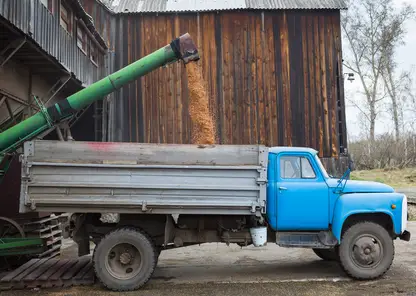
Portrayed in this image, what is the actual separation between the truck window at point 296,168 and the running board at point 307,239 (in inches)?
39.2

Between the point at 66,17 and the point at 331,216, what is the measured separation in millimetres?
11638

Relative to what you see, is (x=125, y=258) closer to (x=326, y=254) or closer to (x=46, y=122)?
(x=46, y=122)

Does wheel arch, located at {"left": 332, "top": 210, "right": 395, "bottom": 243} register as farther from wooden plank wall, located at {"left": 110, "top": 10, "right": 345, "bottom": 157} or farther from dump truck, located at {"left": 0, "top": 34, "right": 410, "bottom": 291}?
wooden plank wall, located at {"left": 110, "top": 10, "right": 345, "bottom": 157}

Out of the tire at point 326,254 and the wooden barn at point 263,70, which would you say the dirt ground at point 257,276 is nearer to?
the tire at point 326,254

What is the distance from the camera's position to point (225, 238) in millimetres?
7027

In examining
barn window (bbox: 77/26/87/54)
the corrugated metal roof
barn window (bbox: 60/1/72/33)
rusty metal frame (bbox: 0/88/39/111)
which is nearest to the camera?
rusty metal frame (bbox: 0/88/39/111)

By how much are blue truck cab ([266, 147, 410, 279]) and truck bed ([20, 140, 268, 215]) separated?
564 mm

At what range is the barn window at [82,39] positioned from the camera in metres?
15.0

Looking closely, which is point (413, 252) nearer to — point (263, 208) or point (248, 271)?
point (248, 271)

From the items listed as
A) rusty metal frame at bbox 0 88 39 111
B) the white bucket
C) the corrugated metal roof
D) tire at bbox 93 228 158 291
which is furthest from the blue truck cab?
the corrugated metal roof

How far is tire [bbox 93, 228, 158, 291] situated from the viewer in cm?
646

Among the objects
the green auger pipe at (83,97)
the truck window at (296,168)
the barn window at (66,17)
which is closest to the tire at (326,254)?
the truck window at (296,168)

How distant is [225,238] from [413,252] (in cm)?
513

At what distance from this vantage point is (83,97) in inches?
298
